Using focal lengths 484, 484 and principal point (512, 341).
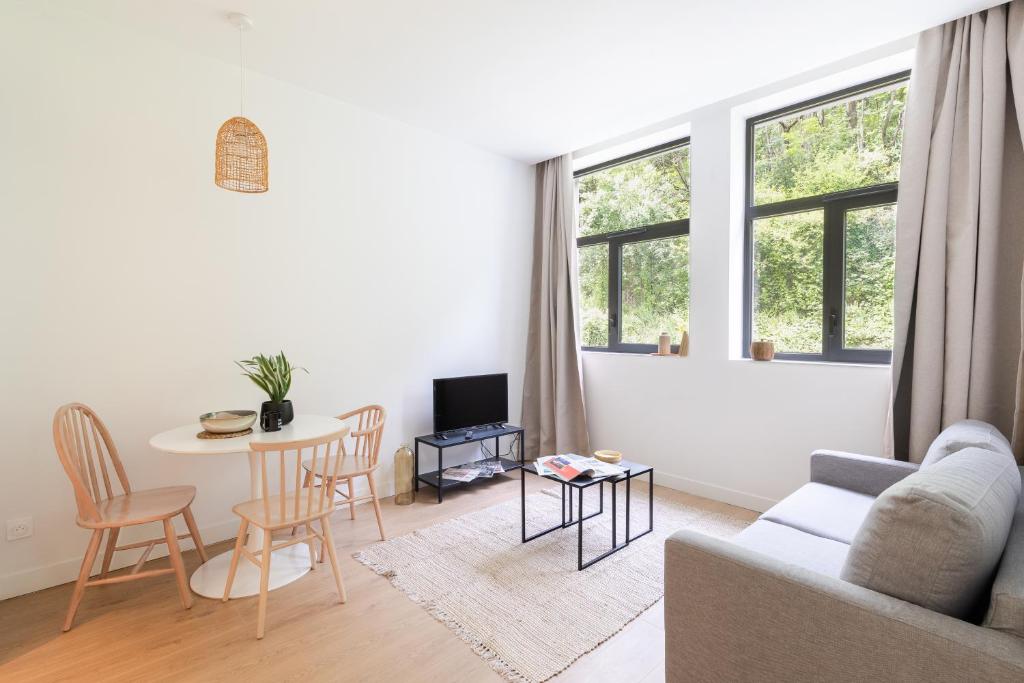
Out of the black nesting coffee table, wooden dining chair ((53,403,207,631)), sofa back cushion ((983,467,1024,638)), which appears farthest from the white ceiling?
sofa back cushion ((983,467,1024,638))

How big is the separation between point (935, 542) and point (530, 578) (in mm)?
1694

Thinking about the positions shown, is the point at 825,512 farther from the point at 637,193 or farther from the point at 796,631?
the point at 637,193

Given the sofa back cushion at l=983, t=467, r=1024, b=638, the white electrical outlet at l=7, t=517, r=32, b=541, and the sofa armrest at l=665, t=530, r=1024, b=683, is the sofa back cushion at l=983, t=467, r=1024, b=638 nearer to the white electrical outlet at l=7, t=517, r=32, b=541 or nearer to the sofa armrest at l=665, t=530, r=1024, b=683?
the sofa armrest at l=665, t=530, r=1024, b=683

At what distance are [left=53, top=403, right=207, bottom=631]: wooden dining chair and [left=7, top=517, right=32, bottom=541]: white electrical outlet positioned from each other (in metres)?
0.28

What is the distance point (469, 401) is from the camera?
3820 mm

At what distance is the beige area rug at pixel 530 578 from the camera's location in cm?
191

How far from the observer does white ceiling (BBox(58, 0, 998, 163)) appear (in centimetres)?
231

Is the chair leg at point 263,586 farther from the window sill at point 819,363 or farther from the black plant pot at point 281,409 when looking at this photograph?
the window sill at point 819,363

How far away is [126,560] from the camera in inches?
98.5

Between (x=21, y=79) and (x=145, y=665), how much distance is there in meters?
2.61

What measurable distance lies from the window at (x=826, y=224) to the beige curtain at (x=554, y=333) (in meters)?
1.41

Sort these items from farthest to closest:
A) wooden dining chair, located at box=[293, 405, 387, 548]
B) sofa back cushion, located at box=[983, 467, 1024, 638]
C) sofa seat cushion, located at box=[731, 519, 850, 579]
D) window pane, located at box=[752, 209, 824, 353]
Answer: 1. window pane, located at box=[752, 209, 824, 353]
2. wooden dining chair, located at box=[293, 405, 387, 548]
3. sofa seat cushion, located at box=[731, 519, 850, 579]
4. sofa back cushion, located at box=[983, 467, 1024, 638]

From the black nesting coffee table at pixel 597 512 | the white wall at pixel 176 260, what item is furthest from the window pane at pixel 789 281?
the white wall at pixel 176 260

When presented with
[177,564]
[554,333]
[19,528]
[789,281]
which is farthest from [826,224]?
[19,528]
